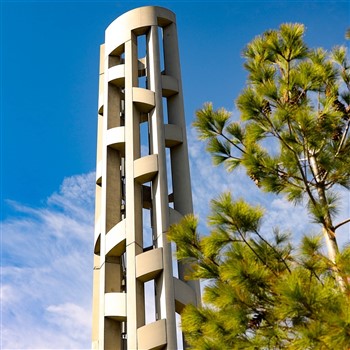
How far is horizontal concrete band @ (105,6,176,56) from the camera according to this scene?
33.5 ft

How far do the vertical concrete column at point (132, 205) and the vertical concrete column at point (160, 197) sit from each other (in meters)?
0.27

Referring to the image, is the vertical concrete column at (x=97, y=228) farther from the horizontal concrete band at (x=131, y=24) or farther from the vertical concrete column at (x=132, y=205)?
the vertical concrete column at (x=132, y=205)

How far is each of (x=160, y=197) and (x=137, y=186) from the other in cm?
55

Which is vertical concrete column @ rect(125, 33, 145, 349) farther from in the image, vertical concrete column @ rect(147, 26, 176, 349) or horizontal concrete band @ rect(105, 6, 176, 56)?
vertical concrete column @ rect(147, 26, 176, 349)

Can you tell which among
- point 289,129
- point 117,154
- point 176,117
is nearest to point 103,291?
point 117,154

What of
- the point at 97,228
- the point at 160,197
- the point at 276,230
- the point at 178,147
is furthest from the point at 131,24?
the point at 276,230

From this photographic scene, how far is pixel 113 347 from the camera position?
7.80m

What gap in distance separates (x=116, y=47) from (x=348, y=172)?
250 inches

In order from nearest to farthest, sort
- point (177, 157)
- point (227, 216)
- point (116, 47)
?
point (227, 216), point (177, 157), point (116, 47)

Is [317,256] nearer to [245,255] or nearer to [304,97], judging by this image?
[245,255]

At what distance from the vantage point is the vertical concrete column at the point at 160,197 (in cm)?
743

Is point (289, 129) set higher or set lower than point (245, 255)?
higher

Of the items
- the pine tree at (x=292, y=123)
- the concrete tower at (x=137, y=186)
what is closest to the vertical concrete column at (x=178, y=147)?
the concrete tower at (x=137, y=186)

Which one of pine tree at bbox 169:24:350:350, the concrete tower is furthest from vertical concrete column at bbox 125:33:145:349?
pine tree at bbox 169:24:350:350
